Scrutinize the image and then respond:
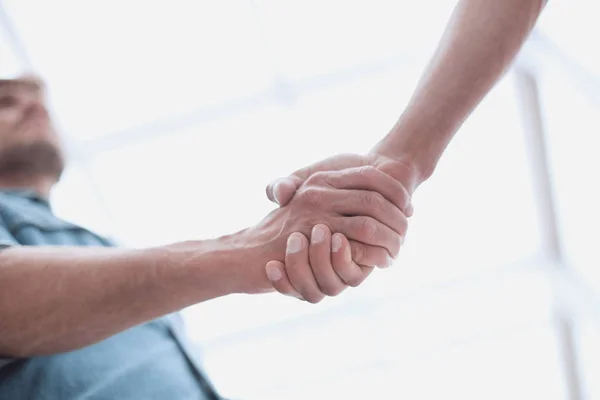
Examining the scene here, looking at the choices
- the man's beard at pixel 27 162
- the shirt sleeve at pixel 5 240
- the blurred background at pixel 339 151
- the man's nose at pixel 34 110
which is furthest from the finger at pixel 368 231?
the blurred background at pixel 339 151

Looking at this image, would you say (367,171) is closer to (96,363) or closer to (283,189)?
(283,189)

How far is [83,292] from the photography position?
1001 mm

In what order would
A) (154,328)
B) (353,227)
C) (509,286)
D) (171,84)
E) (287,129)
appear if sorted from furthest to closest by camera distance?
1. (509,286)
2. (287,129)
3. (171,84)
4. (154,328)
5. (353,227)

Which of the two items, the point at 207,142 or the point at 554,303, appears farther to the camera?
the point at 554,303

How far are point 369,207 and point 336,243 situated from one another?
0.09 m

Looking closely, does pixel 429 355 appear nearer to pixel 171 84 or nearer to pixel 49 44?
pixel 171 84

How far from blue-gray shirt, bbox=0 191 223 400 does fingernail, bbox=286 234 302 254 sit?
0.34m

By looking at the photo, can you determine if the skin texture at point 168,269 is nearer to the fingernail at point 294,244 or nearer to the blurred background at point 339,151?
the fingernail at point 294,244

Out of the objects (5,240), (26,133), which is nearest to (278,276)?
(5,240)

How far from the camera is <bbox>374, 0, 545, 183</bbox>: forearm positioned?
4.04 feet

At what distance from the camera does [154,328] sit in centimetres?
135

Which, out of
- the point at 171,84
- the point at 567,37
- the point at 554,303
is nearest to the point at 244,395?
the point at 554,303

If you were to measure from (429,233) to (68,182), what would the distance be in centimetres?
250

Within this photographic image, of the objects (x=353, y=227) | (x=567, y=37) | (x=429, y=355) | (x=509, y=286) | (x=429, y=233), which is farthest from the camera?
(x=429, y=355)
